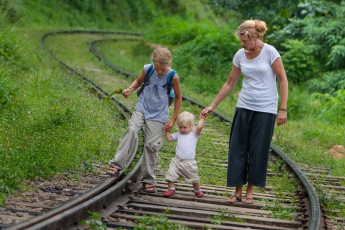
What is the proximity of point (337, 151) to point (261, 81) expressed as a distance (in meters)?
4.89

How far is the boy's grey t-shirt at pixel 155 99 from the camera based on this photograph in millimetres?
8156

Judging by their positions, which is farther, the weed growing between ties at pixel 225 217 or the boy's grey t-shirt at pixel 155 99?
the boy's grey t-shirt at pixel 155 99

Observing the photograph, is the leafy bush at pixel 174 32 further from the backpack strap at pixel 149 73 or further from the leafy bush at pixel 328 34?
the backpack strap at pixel 149 73

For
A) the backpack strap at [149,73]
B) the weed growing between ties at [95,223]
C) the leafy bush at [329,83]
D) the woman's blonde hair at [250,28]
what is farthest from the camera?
the leafy bush at [329,83]

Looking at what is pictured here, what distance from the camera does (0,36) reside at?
17969 mm

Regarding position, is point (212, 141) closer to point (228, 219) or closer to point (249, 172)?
point (249, 172)

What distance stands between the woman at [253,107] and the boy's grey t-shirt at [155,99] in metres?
0.46

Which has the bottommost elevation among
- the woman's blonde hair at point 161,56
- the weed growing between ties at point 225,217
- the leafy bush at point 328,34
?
the weed growing between ties at point 225,217

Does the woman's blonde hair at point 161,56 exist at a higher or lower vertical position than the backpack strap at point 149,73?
higher

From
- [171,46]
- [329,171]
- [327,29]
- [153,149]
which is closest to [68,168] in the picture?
[153,149]

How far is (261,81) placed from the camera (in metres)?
7.86

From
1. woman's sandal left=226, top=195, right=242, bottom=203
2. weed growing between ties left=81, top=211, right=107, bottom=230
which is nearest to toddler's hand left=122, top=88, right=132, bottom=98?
woman's sandal left=226, top=195, right=242, bottom=203

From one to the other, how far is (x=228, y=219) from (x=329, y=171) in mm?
3735

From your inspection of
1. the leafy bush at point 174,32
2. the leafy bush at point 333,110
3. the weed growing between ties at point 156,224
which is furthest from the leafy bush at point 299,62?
the weed growing between ties at point 156,224
